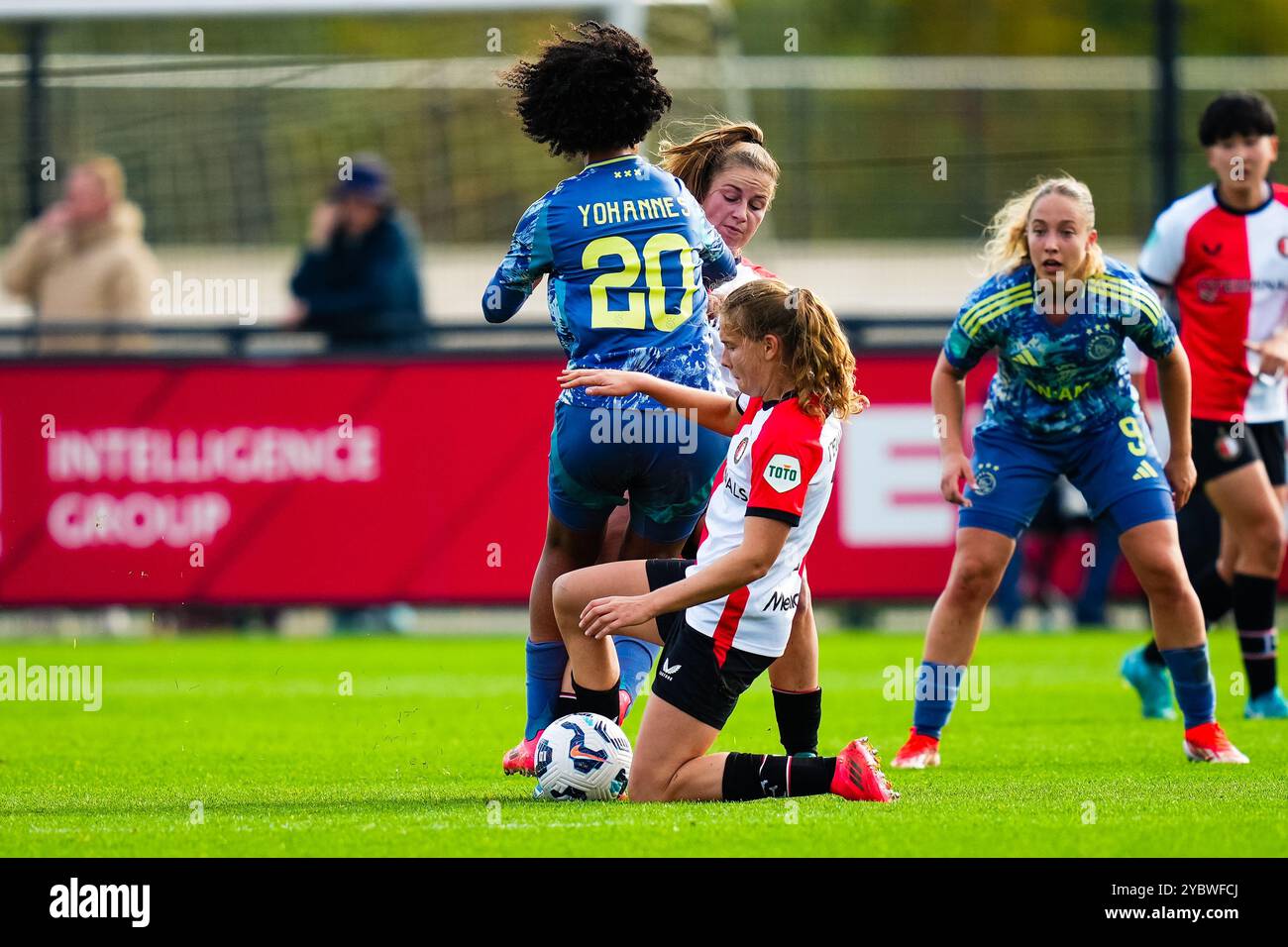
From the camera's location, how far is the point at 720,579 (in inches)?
212

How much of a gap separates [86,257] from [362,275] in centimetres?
197

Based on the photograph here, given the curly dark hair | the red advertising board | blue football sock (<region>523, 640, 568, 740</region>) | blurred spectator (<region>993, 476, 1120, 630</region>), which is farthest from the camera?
blurred spectator (<region>993, 476, 1120, 630</region>)

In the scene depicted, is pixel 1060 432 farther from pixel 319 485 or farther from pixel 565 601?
pixel 319 485

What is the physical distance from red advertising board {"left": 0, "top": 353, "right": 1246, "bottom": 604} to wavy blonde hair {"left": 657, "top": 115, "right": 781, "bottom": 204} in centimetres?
534

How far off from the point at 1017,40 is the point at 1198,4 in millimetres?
2092

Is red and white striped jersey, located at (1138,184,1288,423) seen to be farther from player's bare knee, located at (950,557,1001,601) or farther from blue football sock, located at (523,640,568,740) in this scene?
blue football sock, located at (523,640,568,740)

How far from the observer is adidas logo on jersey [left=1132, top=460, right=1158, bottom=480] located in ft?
22.0

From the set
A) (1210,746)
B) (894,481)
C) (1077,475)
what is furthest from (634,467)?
(894,481)

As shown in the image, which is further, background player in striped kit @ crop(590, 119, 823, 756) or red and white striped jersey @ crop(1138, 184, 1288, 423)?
red and white striped jersey @ crop(1138, 184, 1288, 423)

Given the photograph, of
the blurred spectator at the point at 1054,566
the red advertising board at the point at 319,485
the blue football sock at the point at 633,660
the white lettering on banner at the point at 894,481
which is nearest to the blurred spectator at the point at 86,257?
the red advertising board at the point at 319,485

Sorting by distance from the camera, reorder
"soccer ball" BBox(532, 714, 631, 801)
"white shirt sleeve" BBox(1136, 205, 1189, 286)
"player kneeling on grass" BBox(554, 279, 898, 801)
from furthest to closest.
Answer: "white shirt sleeve" BBox(1136, 205, 1189, 286), "soccer ball" BBox(532, 714, 631, 801), "player kneeling on grass" BBox(554, 279, 898, 801)

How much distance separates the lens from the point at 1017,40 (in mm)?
23094

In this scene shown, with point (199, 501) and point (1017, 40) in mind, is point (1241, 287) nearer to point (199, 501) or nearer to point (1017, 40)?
point (199, 501)

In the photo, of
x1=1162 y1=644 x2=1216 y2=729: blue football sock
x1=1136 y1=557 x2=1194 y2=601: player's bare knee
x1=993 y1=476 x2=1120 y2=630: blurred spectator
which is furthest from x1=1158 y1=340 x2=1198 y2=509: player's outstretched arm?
x1=993 y1=476 x2=1120 y2=630: blurred spectator
